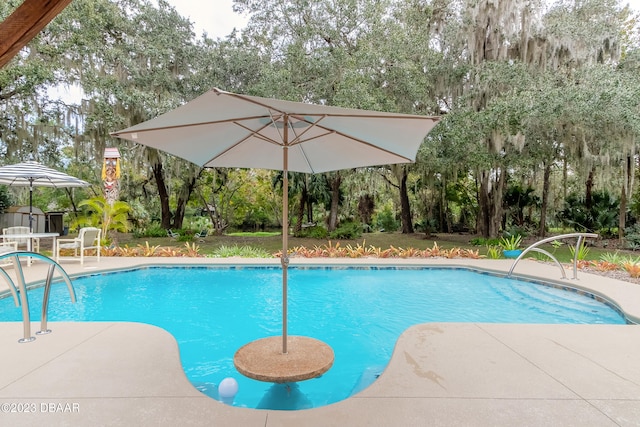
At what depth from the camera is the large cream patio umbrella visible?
7.02ft

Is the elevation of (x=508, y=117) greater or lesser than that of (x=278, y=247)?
greater

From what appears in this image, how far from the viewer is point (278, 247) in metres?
11.9

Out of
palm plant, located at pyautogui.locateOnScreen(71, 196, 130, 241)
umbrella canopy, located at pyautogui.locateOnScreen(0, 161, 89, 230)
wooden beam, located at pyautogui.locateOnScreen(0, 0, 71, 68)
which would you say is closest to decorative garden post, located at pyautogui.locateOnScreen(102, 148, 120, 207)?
palm plant, located at pyautogui.locateOnScreen(71, 196, 130, 241)

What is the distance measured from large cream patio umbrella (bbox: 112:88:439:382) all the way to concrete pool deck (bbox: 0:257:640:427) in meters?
0.84

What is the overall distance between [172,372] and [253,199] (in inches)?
646

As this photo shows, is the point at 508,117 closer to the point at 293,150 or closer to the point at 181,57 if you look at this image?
the point at 293,150

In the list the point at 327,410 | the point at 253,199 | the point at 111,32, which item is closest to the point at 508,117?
the point at 327,410

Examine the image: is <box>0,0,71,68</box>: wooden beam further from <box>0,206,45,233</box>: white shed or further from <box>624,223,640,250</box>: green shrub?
<box>624,223,640,250</box>: green shrub

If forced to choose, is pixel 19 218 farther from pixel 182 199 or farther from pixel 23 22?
pixel 23 22

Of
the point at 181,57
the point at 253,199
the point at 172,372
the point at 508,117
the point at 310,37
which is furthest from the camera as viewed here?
the point at 253,199

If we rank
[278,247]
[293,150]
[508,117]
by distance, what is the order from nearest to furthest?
[293,150], [508,117], [278,247]

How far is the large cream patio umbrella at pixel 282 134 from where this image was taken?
2.14 metres

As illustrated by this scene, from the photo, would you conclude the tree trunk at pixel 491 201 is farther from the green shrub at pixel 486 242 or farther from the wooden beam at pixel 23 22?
the wooden beam at pixel 23 22

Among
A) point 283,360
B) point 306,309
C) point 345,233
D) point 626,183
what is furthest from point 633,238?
point 283,360
